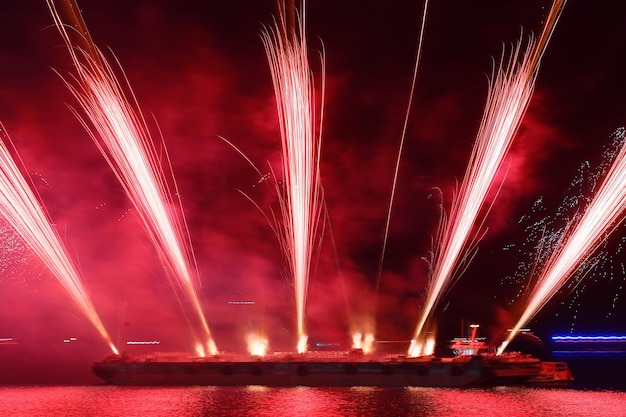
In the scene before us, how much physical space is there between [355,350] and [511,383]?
1308 cm

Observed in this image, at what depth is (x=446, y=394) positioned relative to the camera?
53.8m

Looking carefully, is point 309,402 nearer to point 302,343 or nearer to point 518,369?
point 302,343

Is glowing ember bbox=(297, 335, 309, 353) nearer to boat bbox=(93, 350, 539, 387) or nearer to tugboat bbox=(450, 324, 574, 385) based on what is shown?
boat bbox=(93, 350, 539, 387)

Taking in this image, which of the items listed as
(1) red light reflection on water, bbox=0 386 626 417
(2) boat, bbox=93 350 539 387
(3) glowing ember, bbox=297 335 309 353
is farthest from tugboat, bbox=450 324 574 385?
(3) glowing ember, bbox=297 335 309 353

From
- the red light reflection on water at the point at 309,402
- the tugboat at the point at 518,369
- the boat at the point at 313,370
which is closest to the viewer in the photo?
the red light reflection on water at the point at 309,402

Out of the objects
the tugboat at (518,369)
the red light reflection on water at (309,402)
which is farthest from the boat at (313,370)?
the red light reflection on water at (309,402)

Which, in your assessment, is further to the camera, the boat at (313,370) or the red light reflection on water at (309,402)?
the boat at (313,370)

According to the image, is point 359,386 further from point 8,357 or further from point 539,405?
point 8,357

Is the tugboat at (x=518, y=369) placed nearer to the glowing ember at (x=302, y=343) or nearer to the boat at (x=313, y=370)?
the boat at (x=313, y=370)

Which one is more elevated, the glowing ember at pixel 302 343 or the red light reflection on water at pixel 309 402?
the glowing ember at pixel 302 343

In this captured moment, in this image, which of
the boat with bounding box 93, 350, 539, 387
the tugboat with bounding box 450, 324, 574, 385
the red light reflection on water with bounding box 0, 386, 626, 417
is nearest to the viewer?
the red light reflection on water with bounding box 0, 386, 626, 417

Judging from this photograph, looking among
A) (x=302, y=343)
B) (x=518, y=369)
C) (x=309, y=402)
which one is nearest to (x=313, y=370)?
(x=302, y=343)

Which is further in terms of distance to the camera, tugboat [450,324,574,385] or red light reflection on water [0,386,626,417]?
tugboat [450,324,574,385]

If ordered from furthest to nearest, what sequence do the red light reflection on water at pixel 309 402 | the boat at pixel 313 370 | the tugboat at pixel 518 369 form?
1. the tugboat at pixel 518 369
2. the boat at pixel 313 370
3. the red light reflection on water at pixel 309 402
